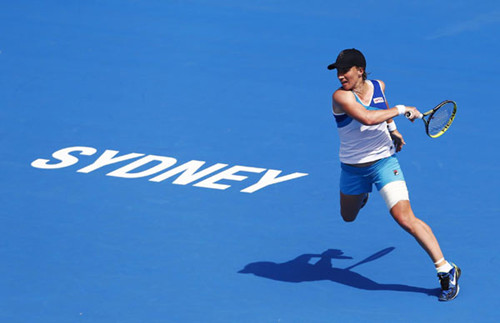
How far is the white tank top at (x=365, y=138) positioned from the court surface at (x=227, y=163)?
1235 millimetres

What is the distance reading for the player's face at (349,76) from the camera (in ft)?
27.8

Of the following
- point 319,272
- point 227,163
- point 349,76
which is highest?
point 227,163

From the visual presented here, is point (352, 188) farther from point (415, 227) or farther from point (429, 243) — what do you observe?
point (429, 243)

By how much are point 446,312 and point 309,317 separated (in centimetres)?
120

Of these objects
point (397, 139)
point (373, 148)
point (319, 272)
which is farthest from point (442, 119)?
point (319, 272)

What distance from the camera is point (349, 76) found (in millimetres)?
8484

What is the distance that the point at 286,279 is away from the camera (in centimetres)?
901

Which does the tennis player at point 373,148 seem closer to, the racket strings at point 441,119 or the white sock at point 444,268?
the white sock at point 444,268

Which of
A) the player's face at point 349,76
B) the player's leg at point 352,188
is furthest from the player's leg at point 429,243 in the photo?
the player's face at point 349,76

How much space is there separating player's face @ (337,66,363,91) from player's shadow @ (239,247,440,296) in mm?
1821

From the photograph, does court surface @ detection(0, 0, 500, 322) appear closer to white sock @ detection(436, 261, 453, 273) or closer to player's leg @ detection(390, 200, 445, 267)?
white sock @ detection(436, 261, 453, 273)

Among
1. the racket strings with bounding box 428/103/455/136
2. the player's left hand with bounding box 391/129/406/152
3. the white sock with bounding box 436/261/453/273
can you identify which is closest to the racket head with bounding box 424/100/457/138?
the racket strings with bounding box 428/103/455/136

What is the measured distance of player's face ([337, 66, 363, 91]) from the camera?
8.47 m

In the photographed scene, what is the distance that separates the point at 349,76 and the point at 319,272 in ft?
6.39
